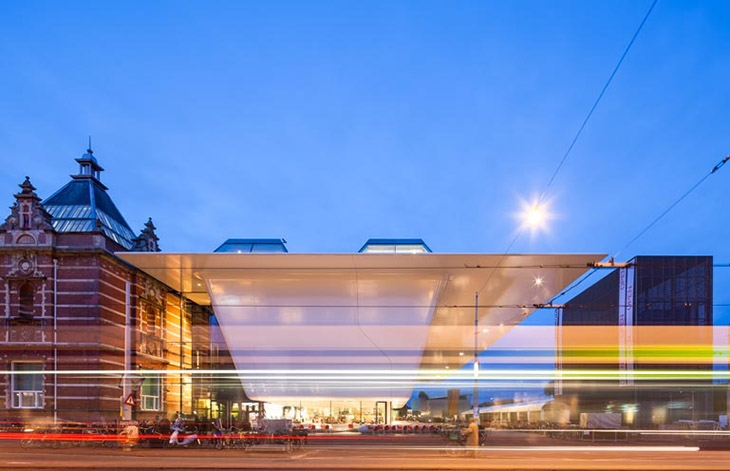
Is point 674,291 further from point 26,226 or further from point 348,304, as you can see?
point 26,226

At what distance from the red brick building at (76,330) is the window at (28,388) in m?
0.04

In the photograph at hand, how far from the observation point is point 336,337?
19.8 meters

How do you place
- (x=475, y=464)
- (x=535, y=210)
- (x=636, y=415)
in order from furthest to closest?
(x=636, y=415) → (x=535, y=210) → (x=475, y=464)

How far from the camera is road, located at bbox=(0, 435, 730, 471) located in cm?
1374

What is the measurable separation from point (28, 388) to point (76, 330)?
10.9ft

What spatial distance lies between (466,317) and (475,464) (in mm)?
18057

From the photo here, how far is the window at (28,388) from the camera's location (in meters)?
25.8

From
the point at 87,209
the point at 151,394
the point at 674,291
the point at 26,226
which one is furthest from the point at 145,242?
the point at 674,291

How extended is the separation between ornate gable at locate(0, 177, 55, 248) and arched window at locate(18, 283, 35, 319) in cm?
194

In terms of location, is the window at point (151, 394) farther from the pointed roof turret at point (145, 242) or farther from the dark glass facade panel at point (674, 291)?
the dark glass facade panel at point (674, 291)

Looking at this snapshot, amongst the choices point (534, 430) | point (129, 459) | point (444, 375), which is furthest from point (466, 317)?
point (129, 459)

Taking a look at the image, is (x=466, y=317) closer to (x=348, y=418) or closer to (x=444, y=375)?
(x=444, y=375)

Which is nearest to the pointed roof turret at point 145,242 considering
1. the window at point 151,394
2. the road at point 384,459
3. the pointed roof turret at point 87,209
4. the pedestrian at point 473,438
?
the pointed roof turret at point 87,209

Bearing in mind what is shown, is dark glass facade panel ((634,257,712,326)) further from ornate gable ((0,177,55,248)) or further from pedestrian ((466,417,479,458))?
ornate gable ((0,177,55,248))
